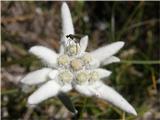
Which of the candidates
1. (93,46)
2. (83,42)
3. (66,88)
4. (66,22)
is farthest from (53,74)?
(93,46)

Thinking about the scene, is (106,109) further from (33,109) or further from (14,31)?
(14,31)

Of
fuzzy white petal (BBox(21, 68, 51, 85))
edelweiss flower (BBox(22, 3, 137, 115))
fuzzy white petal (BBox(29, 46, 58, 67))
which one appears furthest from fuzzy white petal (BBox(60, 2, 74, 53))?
fuzzy white petal (BBox(21, 68, 51, 85))

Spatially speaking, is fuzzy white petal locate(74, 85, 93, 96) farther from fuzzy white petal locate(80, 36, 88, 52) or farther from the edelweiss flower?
fuzzy white petal locate(80, 36, 88, 52)

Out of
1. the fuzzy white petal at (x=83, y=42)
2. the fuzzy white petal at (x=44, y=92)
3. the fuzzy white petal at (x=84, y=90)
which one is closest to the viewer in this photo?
the fuzzy white petal at (x=44, y=92)

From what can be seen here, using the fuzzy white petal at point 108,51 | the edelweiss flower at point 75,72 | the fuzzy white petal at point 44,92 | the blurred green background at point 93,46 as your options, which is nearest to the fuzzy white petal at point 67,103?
the edelweiss flower at point 75,72

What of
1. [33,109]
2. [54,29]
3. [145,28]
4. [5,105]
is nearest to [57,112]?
[33,109]

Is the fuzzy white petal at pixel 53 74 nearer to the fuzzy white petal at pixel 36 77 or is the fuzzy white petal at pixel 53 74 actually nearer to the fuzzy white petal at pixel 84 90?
the fuzzy white petal at pixel 36 77

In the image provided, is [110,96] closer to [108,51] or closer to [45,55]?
[108,51]
